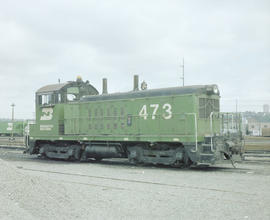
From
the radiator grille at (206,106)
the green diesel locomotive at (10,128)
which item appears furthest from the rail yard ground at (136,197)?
the green diesel locomotive at (10,128)

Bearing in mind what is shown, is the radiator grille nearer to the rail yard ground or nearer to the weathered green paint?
the weathered green paint

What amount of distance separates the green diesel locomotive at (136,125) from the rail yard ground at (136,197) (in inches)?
93.3

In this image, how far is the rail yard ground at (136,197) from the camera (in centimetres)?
609

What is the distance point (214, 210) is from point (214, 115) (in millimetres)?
7622

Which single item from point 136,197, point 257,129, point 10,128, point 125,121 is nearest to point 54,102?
point 125,121

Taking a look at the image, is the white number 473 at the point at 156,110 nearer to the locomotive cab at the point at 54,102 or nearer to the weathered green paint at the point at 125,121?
the weathered green paint at the point at 125,121

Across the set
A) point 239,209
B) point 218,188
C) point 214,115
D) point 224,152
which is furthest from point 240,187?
point 214,115

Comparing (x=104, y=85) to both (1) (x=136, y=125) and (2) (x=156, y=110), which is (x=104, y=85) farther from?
(2) (x=156, y=110)

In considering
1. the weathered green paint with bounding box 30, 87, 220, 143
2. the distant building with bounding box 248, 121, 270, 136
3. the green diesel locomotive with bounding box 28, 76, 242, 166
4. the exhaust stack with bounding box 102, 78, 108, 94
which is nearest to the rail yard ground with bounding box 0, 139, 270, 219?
the green diesel locomotive with bounding box 28, 76, 242, 166

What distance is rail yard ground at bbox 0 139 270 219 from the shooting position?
6090mm

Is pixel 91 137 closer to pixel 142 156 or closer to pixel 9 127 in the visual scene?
pixel 142 156

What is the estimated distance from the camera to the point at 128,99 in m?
14.6

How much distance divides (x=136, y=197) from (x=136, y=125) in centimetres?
685

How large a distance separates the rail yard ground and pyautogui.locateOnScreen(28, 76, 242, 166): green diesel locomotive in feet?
7.78
